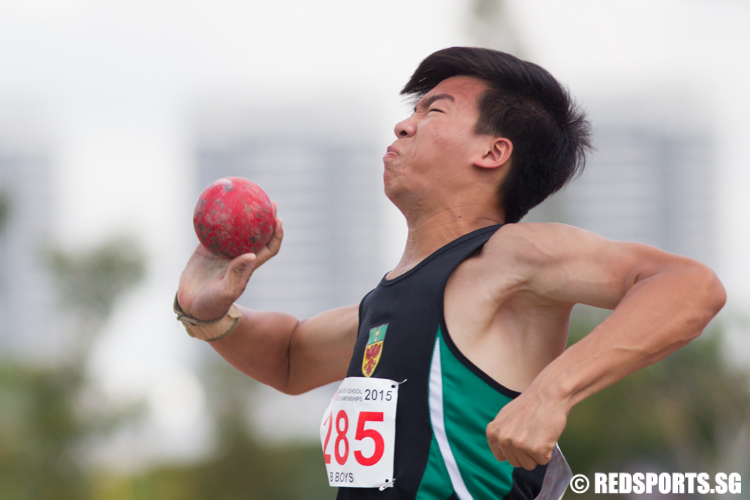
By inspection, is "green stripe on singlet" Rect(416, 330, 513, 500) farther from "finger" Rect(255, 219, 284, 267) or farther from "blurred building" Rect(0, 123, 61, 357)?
"blurred building" Rect(0, 123, 61, 357)

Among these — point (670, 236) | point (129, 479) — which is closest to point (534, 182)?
point (129, 479)

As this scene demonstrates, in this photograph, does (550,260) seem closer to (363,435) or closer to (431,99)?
(363,435)

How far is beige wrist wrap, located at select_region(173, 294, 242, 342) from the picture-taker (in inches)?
133

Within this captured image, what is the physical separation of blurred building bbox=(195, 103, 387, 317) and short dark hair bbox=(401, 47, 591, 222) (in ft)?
120

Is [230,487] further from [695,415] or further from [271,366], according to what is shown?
[271,366]

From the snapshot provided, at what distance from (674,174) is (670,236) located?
10.9 feet

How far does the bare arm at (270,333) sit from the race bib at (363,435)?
0.65 m

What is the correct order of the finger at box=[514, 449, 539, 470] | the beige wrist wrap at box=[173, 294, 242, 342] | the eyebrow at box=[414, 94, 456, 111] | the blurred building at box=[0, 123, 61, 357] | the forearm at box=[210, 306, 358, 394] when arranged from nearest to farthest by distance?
the finger at box=[514, 449, 539, 470] < the eyebrow at box=[414, 94, 456, 111] < the beige wrist wrap at box=[173, 294, 242, 342] < the forearm at box=[210, 306, 358, 394] < the blurred building at box=[0, 123, 61, 357]

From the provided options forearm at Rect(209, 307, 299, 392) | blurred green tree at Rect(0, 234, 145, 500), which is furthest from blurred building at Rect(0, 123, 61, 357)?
forearm at Rect(209, 307, 299, 392)

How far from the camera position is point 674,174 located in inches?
1380

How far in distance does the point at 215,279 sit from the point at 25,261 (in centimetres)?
2265

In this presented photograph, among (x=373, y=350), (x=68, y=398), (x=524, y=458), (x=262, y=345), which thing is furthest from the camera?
(x=68, y=398)

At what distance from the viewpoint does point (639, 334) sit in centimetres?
215

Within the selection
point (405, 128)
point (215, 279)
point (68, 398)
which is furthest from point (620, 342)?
point (68, 398)
